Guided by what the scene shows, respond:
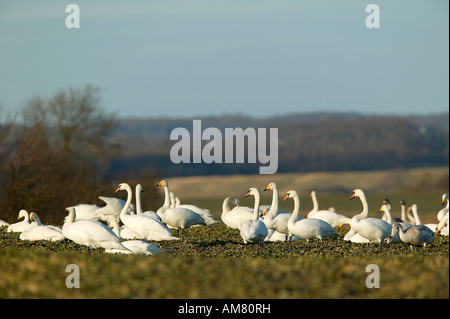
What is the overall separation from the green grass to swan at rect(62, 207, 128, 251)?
0.37m

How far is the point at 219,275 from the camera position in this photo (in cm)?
1091

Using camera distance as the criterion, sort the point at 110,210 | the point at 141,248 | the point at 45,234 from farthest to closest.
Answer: the point at 110,210 < the point at 45,234 < the point at 141,248

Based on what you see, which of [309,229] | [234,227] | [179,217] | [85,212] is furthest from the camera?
[85,212]

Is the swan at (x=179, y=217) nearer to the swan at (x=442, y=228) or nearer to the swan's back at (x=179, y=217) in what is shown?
the swan's back at (x=179, y=217)

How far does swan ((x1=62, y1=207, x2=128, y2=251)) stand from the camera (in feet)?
44.4

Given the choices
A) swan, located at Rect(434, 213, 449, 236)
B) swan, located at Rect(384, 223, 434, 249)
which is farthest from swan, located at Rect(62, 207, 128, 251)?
swan, located at Rect(434, 213, 449, 236)

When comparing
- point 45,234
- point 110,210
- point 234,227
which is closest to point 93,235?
point 45,234

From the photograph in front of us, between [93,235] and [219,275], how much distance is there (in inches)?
147

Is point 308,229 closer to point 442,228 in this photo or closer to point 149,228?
point 149,228

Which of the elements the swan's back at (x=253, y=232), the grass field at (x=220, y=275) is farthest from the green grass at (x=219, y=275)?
the swan's back at (x=253, y=232)

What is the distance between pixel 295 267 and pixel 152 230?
5005 millimetres

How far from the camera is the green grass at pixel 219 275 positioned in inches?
407

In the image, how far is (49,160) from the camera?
32.2 meters
